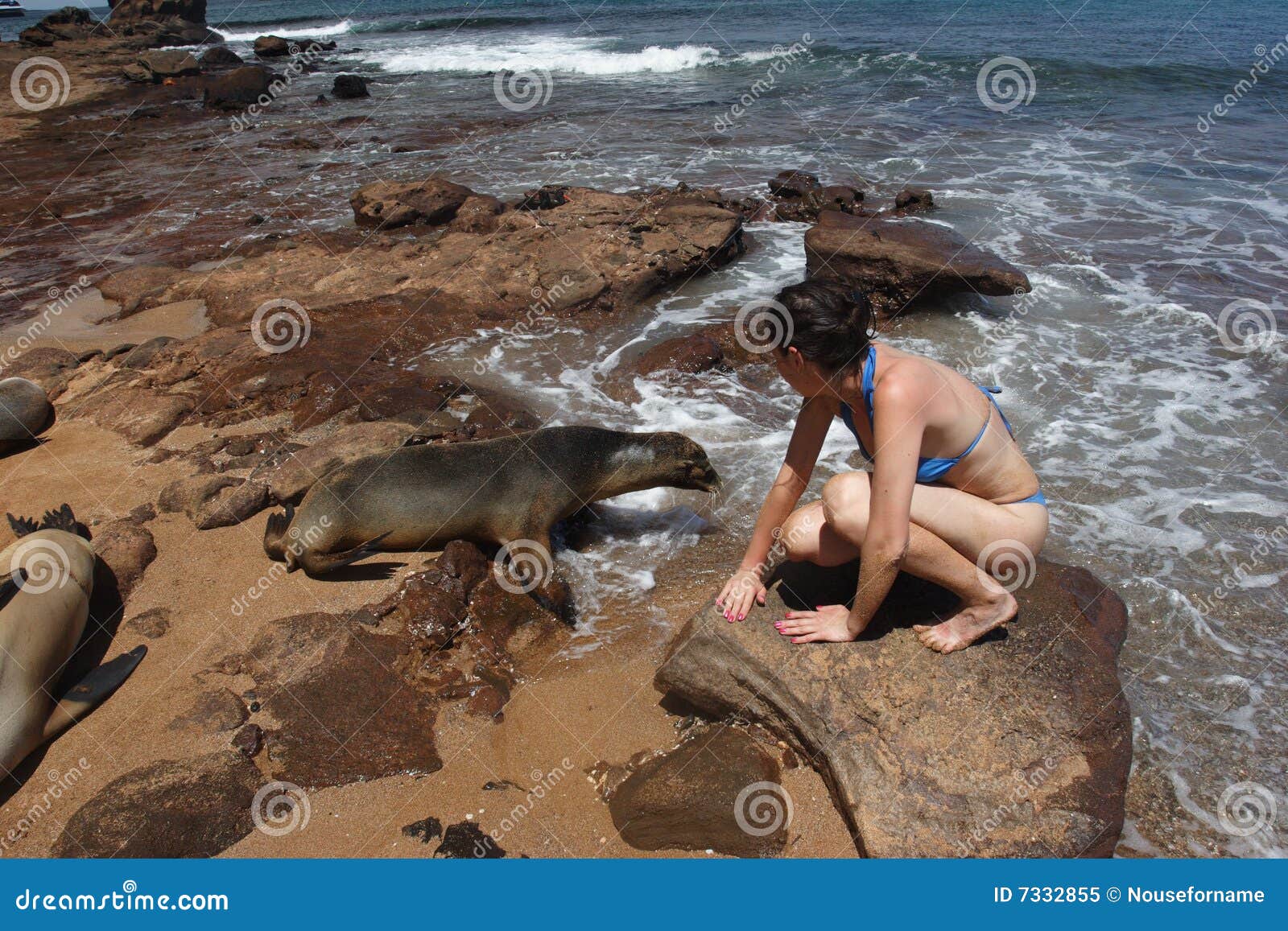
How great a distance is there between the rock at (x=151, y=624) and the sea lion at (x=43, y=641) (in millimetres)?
171

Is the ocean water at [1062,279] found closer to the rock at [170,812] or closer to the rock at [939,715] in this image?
the rock at [939,715]

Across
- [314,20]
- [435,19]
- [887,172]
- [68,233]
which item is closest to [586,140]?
[887,172]

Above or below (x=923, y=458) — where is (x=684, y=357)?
below

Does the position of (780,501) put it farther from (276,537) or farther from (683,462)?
(276,537)

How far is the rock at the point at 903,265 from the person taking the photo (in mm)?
7895

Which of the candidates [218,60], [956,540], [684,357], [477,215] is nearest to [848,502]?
[956,540]

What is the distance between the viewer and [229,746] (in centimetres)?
375

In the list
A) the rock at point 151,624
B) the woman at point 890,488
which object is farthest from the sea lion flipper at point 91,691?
the woman at point 890,488

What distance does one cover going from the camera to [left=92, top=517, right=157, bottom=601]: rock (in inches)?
189

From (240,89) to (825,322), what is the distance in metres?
26.3

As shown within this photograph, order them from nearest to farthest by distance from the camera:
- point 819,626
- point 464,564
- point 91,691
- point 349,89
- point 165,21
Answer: point 819,626
point 91,691
point 464,564
point 349,89
point 165,21

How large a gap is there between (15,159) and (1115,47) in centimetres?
2791

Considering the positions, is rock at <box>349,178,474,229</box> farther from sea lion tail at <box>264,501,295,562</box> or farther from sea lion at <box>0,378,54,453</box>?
sea lion tail at <box>264,501,295,562</box>

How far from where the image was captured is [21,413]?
6281 mm
